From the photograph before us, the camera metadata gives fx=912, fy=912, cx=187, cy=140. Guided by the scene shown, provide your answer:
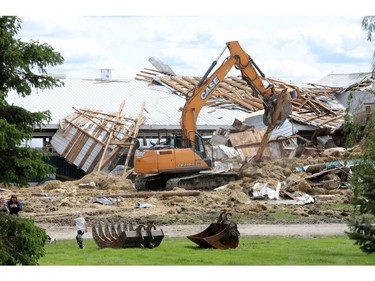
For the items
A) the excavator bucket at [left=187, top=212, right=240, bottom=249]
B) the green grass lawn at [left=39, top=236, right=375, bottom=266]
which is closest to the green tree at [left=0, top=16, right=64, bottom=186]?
the green grass lawn at [left=39, top=236, right=375, bottom=266]

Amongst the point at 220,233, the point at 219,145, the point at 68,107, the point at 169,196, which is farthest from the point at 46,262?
the point at 68,107

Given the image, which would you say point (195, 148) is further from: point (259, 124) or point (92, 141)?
point (259, 124)

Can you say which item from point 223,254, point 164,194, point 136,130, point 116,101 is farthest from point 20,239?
point 116,101

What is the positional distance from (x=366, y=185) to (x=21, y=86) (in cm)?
827

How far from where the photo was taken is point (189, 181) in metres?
45.5

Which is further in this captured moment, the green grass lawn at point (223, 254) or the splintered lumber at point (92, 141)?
the splintered lumber at point (92, 141)

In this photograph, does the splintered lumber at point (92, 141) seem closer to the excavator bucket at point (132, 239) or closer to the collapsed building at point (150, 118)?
the collapsed building at point (150, 118)

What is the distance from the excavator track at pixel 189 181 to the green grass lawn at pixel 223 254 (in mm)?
16764

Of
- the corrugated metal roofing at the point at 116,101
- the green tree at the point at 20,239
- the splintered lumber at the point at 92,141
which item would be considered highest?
the corrugated metal roofing at the point at 116,101

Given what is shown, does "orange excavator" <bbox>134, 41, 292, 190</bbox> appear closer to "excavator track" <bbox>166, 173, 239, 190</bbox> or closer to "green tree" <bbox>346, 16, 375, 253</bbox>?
"excavator track" <bbox>166, 173, 239, 190</bbox>

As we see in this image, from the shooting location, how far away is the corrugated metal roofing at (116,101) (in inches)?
2411

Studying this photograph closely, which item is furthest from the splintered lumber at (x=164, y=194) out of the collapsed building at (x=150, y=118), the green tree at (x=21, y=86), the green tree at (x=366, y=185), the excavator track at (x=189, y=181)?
the green tree at (x=21, y=86)

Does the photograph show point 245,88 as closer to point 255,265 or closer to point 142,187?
point 142,187

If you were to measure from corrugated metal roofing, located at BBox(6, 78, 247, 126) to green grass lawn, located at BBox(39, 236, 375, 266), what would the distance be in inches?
1278
